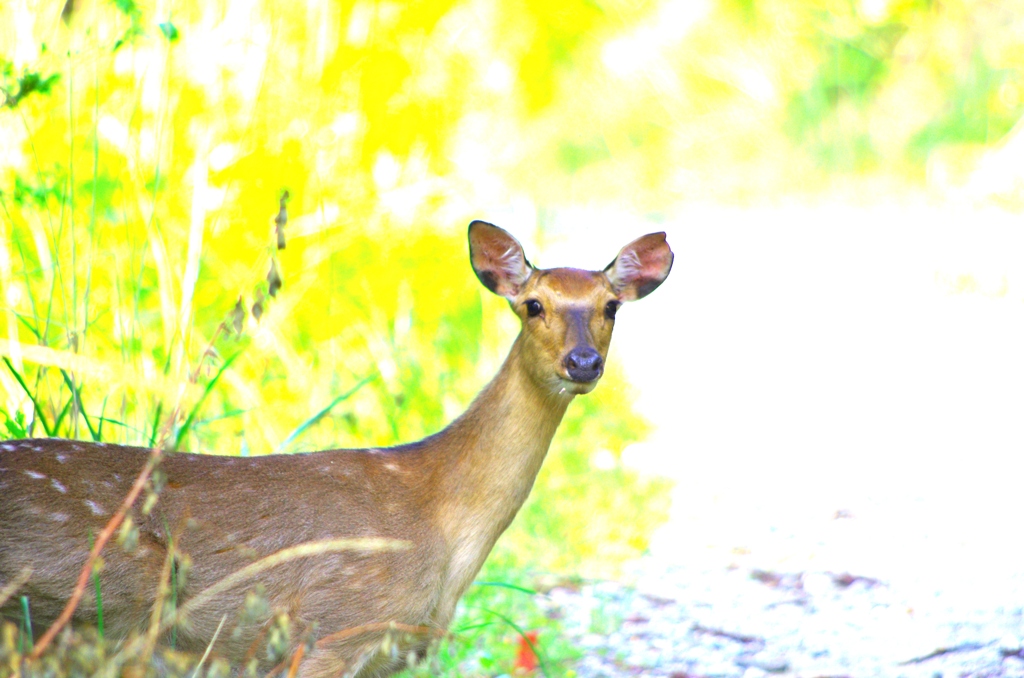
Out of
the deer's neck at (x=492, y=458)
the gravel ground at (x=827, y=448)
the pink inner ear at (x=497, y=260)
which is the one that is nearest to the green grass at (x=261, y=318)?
the gravel ground at (x=827, y=448)

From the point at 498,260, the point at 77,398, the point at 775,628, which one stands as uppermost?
the point at 498,260

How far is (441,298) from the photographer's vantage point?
6.51m

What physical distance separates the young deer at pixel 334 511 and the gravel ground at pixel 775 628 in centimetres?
93

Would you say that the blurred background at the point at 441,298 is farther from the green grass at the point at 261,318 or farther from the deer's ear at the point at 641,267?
the deer's ear at the point at 641,267

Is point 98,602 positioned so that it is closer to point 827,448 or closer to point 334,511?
point 334,511

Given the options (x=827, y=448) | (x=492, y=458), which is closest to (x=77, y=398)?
(x=492, y=458)

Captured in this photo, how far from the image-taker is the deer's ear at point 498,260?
12.7 ft

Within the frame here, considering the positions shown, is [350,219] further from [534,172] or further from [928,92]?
[928,92]

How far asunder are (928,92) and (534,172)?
5.11 m

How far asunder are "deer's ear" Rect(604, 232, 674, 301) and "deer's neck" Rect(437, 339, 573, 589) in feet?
1.62

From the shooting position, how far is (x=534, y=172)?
9883mm

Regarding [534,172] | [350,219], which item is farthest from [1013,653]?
[534,172]

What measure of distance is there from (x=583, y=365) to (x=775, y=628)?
5.37 feet

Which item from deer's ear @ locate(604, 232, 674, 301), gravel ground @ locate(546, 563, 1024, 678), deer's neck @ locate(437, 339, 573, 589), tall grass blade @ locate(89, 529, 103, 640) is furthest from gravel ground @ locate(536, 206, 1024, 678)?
tall grass blade @ locate(89, 529, 103, 640)
